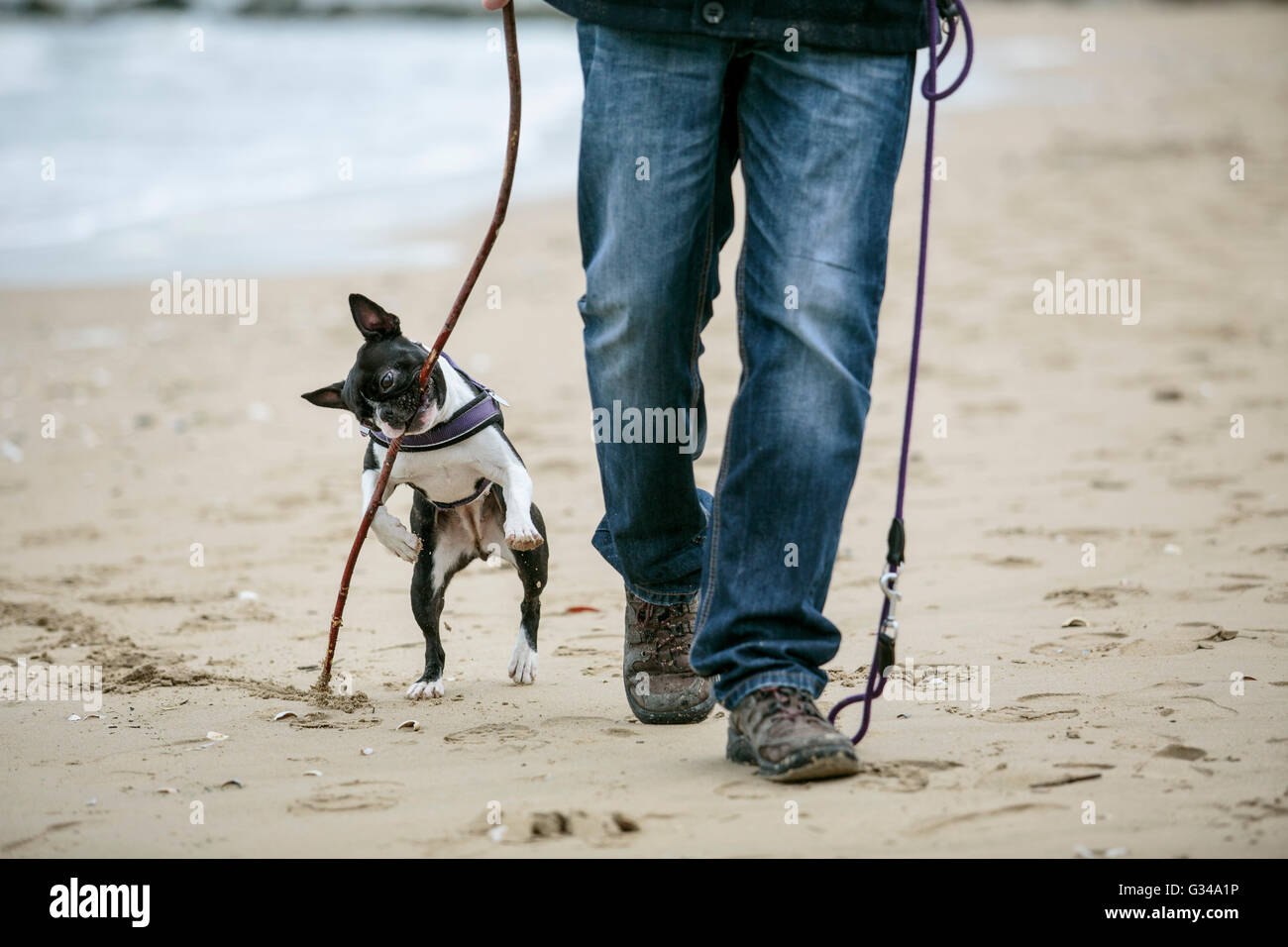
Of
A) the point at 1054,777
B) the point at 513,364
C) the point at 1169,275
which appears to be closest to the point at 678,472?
the point at 1054,777

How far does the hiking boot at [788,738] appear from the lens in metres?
2.59

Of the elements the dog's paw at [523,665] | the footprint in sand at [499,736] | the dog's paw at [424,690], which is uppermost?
the dog's paw at [523,665]

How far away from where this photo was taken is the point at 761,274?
274cm

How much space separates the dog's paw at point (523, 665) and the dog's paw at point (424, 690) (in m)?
0.19

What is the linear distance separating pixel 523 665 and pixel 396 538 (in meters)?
0.44

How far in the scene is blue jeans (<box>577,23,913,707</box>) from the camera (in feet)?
8.77

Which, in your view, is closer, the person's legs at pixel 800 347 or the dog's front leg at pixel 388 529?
the person's legs at pixel 800 347

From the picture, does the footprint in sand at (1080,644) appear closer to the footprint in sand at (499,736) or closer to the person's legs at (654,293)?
the person's legs at (654,293)

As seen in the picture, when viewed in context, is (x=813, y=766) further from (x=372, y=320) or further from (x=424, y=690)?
(x=372, y=320)

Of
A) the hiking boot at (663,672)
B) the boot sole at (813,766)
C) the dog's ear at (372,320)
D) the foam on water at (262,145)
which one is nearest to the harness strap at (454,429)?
the dog's ear at (372,320)

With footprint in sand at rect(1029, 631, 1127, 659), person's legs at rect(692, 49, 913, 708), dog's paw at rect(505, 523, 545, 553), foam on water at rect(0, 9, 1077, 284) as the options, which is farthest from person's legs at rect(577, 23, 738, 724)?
foam on water at rect(0, 9, 1077, 284)

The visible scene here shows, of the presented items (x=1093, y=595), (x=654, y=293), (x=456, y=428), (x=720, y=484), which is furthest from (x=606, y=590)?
(x=654, y=293)

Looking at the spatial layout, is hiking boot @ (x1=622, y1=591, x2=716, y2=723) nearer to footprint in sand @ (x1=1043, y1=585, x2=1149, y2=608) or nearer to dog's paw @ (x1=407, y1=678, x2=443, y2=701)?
dog's paw @ (x1=407, y1=678, x2=443, y2=701)
